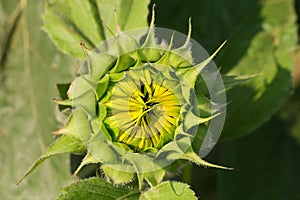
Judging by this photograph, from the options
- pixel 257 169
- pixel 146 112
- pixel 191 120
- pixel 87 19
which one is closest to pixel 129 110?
pixel 146 112

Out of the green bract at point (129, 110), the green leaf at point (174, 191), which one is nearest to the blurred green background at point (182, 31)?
the green leaf at point (174, 191)

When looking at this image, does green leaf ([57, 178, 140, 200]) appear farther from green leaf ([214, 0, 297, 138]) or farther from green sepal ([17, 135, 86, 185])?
green leaf ([214, 0, 297, 138])

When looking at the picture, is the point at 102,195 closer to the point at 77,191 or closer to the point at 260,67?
the point at 77,191

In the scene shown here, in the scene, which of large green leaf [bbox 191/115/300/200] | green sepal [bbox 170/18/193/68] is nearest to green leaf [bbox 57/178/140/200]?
green sepal [bbox 170/18/193/68]

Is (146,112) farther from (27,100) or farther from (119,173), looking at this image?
(27,100)

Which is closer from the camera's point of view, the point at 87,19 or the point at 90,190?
the point at 90,190

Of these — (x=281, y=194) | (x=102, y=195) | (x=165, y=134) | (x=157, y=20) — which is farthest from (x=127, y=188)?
(x=281, y=194)
